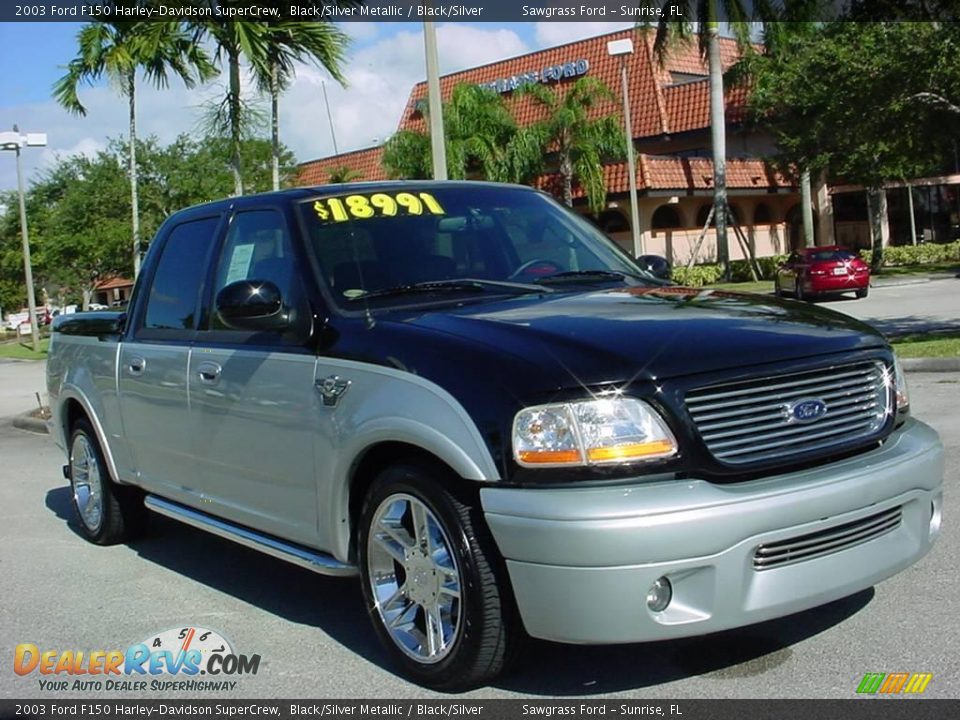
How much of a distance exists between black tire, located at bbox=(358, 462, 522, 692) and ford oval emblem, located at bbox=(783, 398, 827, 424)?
1106mm

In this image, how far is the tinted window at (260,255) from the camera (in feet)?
16.0

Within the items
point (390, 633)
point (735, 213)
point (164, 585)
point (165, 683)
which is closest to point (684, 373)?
point (390, 633)

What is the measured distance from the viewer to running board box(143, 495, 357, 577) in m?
4.51

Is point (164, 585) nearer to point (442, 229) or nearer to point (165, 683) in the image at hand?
point (165, 683)

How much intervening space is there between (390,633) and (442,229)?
1878mm

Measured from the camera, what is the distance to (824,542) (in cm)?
376

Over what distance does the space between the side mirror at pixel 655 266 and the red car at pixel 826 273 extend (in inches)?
909

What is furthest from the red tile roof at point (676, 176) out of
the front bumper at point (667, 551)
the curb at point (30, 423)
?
the front bumper at point (667, 551)

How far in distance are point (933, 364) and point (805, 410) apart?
944cm

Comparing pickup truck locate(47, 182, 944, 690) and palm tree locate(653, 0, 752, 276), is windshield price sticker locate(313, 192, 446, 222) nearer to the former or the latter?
pickup truck locate(47, 182, 944, 690)

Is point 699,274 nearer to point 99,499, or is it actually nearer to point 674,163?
point 674,163

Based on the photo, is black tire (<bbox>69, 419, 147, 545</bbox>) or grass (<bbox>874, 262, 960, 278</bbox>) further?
grass (<bbox>874, 262, 960, 278</bbox>)

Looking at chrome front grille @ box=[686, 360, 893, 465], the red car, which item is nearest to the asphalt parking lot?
chrome front grille @ box=[686, 360, 893, 465]

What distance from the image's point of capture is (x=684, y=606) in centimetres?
359
